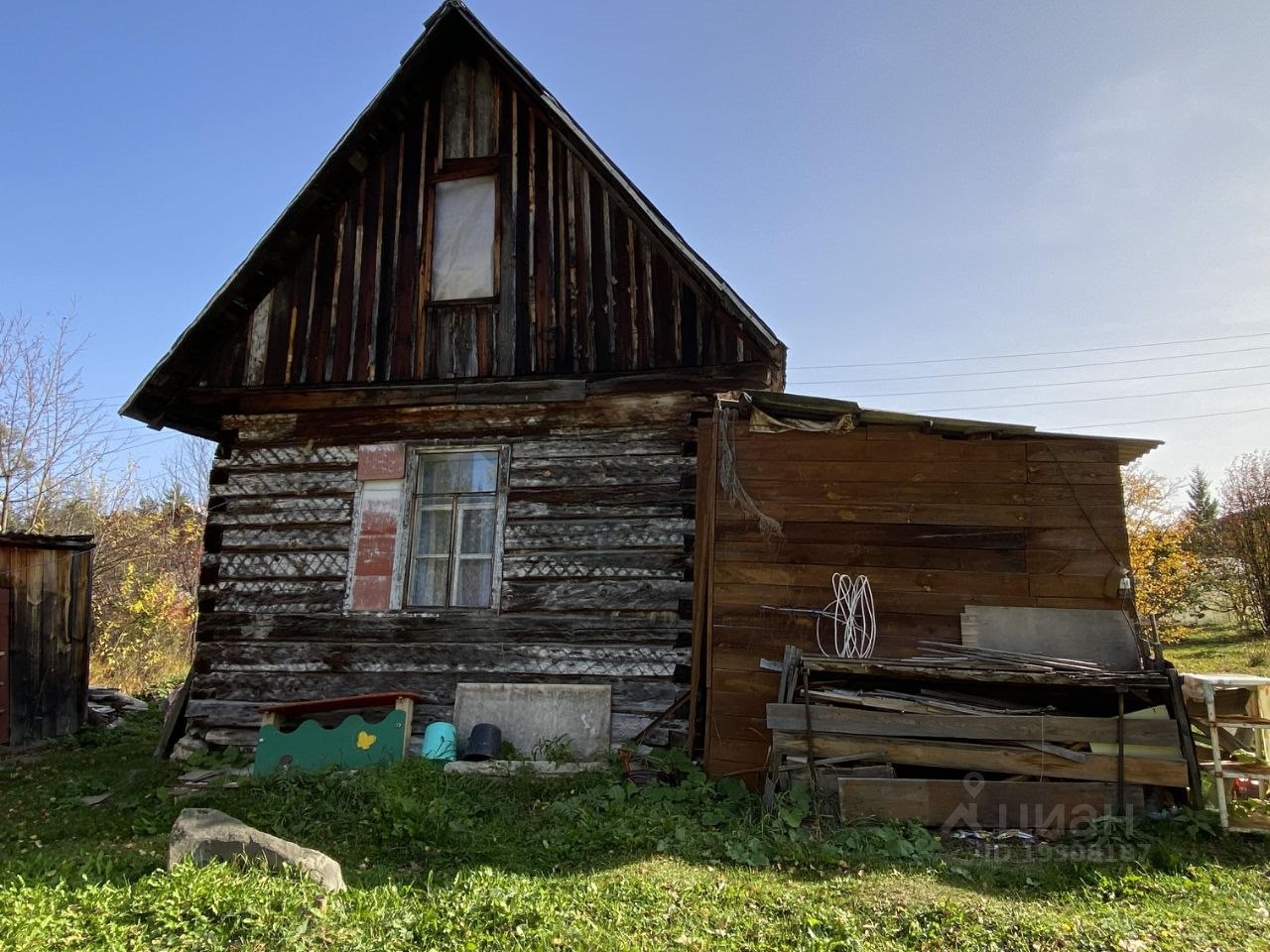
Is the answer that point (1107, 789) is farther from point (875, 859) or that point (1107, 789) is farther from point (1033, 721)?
point (875, 859)

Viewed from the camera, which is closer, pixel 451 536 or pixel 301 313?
pixel 451 536

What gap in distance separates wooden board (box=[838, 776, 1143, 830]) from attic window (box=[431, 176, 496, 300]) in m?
5.88

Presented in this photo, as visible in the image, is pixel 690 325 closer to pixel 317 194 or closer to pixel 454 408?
pixel 454 408

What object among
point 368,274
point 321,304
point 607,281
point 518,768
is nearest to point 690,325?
point 607,281

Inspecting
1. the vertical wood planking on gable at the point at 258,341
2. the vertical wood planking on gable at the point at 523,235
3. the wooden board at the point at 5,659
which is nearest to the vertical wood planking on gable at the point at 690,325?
the vertical wood planking on gable at the point at 523,235

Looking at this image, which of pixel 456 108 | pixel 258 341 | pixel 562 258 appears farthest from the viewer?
pixel 456 108

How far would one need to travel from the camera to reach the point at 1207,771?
610 centimetres

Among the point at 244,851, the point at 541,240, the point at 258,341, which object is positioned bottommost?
the point at 244,851

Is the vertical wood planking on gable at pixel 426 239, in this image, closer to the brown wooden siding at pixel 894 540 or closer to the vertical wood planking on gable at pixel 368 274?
the vertical wood planking on gable at pixel 368 274

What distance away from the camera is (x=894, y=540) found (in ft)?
23.0

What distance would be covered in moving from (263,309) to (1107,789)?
29.6 feet

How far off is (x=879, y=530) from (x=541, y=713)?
342cm

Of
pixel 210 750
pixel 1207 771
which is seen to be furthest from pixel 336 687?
pixel 1207 771

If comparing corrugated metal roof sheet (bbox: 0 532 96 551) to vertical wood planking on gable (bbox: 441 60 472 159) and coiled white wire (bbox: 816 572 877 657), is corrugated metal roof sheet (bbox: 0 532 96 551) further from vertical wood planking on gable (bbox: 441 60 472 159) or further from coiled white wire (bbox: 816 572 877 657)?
coiled white wire (bbox: 816 572 877 657)
